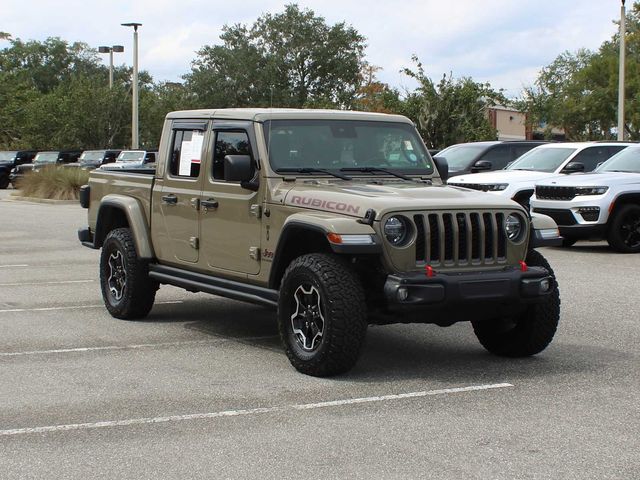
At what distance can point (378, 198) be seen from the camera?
Answer: 7.38 m

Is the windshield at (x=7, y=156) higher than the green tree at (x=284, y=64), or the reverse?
the green tree at (x=284, y=64)

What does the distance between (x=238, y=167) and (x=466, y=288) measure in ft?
6.62

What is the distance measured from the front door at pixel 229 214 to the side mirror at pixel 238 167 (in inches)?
6.7

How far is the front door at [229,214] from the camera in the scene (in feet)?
26.9

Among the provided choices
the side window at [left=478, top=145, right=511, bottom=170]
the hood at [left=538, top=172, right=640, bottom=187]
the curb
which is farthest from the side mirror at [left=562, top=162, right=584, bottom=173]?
the curb

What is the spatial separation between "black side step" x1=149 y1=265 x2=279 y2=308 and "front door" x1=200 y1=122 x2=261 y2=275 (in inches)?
4.2

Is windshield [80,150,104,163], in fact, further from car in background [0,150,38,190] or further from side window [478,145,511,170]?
side window [478,145,511,170]

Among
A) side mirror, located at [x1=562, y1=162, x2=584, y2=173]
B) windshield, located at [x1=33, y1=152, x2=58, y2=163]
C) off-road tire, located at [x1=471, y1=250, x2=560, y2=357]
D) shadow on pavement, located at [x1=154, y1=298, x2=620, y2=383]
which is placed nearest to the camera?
shadow on pavement, located at [x1=154, y1=298, x2=620, y2=383]

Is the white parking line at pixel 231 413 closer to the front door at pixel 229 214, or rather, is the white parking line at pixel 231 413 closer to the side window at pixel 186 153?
the front door at pixel 229 214

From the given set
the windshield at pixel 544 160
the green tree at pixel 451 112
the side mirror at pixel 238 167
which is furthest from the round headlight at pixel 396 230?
the green tree at pixel 451 112

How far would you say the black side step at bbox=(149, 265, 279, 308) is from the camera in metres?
8.01

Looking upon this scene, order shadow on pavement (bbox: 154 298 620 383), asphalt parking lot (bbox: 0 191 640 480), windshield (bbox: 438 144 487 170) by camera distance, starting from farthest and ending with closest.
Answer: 1. windshield (bbox: 438 144 487 170)
2. shadow on pavement (bbox: 154 298 620 383)
3. asphalt parking lot (bbox: 0 191 640 480)

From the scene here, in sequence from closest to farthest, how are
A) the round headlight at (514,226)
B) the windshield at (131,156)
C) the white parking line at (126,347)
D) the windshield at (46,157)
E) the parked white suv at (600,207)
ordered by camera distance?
the round headlight at (514,226), the white parking line at (126,347), the parked white suv at (600,207), the windshield at (131,156), the windshield at (46,157)

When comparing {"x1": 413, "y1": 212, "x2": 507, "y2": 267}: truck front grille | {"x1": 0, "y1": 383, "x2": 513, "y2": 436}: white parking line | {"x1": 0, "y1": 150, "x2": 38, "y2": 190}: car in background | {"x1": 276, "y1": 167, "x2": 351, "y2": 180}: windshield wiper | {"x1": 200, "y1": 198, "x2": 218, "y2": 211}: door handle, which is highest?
{"x1": 0, "y1": 150, "x2": 38, "y2": 190}: car in background
